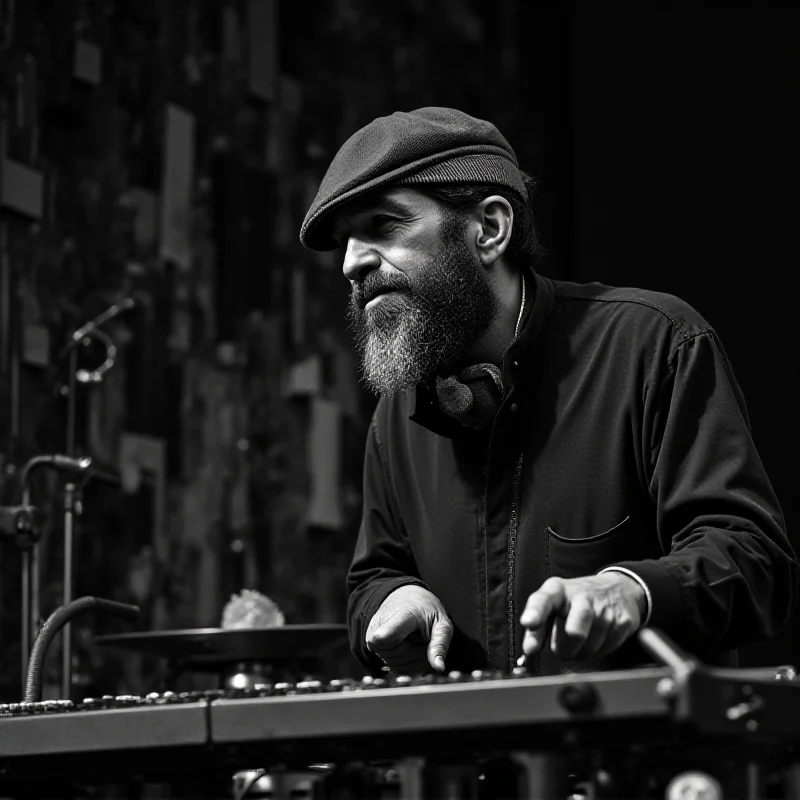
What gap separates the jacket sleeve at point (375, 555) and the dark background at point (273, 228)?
127cm

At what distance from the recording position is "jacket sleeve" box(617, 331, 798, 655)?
4.63 ft

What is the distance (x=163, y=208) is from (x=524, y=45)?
167 cm

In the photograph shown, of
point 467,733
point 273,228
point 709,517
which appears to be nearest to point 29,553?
point 709,517

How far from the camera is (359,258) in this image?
184 cm

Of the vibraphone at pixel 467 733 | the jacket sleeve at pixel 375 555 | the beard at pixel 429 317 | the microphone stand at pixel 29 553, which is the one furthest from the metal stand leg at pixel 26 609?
the vibraphone at pixel 467 733

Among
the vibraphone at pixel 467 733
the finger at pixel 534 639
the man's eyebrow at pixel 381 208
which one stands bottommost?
the vibraphone at pixel 467 733

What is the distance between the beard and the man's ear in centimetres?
3

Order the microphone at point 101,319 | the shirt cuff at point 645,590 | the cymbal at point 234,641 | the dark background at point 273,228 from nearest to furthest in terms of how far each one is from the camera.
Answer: the shirt cuff at point 645,590 → the cymbal at point 234,641 → the microphone at point 101,319 → the dark background at point 273,228

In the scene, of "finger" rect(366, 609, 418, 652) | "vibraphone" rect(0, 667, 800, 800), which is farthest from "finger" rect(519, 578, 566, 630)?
"finger" rect(366, 609, 418, 652)

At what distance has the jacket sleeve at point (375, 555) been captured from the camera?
183cm

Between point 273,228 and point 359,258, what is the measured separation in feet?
7.86

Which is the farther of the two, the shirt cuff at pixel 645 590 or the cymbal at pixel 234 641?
the cymbal at pixel 234 641

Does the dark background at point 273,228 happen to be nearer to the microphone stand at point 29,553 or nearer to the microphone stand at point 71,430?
the microphone stand at point 71,430

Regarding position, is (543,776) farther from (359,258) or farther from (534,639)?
(359,258)
